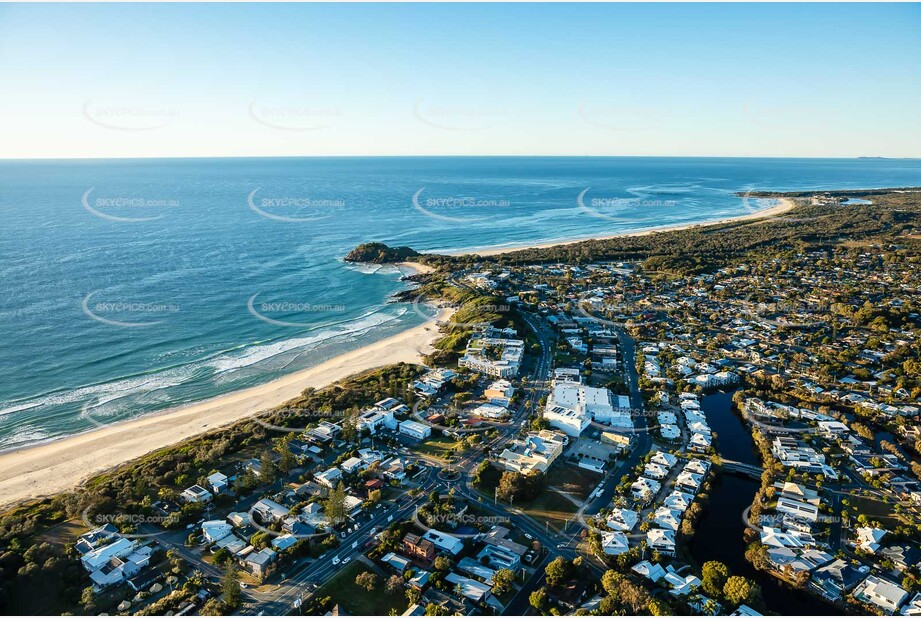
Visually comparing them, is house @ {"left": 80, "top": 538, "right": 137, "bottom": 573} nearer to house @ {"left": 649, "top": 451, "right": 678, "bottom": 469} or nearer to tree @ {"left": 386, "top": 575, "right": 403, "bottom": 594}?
tree @ {"left": 386, "top": 575, "right": 403, "bottom": 594}

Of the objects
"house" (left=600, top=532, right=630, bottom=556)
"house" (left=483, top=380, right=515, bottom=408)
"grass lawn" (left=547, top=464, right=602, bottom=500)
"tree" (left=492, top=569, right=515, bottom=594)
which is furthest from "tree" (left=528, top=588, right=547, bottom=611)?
"house" (left=483, top=380, right=515, bottom=408)

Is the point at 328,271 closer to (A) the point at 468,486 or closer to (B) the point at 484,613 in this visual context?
(A) the point at 468,486

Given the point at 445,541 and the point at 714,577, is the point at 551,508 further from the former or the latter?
the point at 714,577

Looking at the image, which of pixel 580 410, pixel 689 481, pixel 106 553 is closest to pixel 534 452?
pixel 580 410

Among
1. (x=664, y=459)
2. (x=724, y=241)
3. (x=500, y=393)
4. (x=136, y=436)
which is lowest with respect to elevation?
(x=136, y=436)

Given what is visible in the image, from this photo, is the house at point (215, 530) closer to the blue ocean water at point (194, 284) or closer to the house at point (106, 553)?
the house at point (106, 553)

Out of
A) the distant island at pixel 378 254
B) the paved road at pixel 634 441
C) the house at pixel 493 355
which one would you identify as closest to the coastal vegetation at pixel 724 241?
the distant island at pixel 378 254
